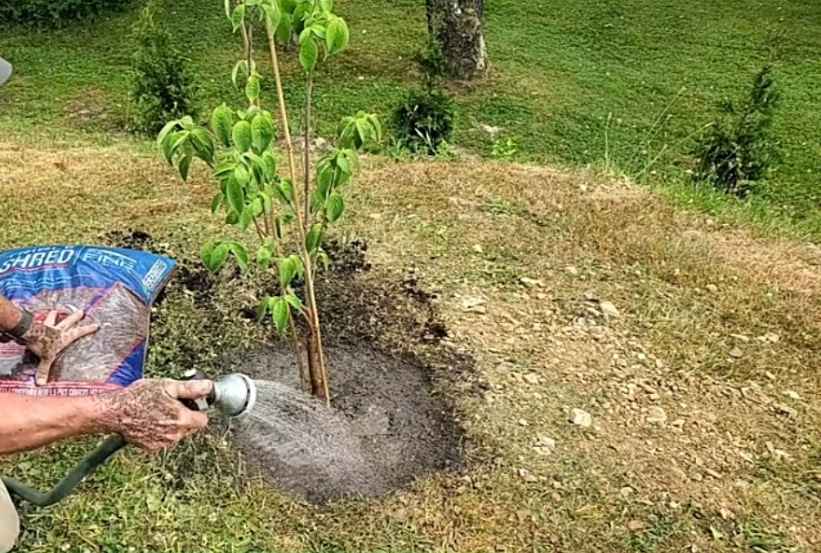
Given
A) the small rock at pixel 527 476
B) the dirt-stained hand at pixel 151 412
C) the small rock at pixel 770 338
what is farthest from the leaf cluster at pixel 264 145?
the small rock at pixel 770 338

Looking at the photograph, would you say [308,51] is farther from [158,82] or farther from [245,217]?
[158,82]

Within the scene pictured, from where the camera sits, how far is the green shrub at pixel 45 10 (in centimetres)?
789

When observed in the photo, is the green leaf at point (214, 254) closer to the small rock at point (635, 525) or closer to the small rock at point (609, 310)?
the small rock at point (635, 525)

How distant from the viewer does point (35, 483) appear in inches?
89.7

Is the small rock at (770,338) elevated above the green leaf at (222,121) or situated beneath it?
situated beneath

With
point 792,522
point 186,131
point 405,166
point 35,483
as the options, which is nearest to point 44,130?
→ point 405,166

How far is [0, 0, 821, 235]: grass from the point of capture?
5.73m

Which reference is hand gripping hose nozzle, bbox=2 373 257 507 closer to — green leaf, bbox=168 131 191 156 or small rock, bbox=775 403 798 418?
green leaf, bbox=168 131 191 156

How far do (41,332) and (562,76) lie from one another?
17.5ft

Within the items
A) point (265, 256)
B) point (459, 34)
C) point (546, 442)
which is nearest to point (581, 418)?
point (546, 442)

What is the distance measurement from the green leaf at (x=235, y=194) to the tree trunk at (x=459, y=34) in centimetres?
488

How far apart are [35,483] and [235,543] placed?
583 mm

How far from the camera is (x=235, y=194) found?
5.87 feet

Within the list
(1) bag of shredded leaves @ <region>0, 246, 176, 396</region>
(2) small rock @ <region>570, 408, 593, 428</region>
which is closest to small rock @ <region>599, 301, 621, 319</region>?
(2) small rock @ <region>570, 408, 593, 428</region>
